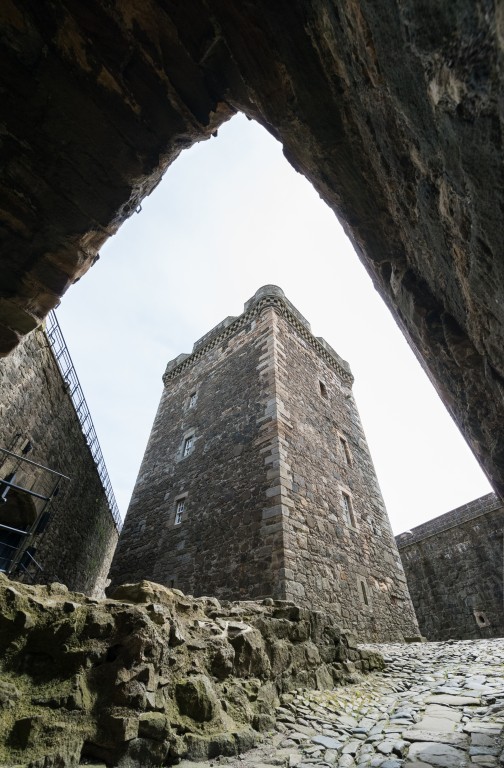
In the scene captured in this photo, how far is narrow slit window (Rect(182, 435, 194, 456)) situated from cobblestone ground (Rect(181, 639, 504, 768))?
21.5ft

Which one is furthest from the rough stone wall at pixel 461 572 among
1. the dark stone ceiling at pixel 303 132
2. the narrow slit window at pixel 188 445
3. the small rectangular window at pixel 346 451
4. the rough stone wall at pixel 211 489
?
the dark stone ceiling at pixel 303 132

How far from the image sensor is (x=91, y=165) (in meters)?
2.11

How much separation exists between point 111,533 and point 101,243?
51.5 feet

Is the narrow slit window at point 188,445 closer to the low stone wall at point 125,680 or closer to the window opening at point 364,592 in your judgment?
the window opening at point 364,592

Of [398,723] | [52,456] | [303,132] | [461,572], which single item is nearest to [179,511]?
[52,456]

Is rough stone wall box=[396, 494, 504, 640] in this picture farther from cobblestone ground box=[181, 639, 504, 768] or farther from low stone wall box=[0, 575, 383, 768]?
low stone wall box=[0, 575, 383, 768]

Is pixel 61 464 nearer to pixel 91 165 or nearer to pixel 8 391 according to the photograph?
pixel 8 391

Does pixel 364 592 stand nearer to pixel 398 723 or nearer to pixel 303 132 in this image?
pixel 398 723

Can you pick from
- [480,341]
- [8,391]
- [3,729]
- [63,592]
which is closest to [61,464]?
[8,391]

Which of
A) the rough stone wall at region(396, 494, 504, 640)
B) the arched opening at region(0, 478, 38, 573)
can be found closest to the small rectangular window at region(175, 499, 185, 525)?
the arched opening at region(0, 478, 38, 573)

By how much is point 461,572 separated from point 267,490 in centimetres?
941

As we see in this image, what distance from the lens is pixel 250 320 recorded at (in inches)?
462

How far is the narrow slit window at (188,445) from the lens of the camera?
10.1 metres

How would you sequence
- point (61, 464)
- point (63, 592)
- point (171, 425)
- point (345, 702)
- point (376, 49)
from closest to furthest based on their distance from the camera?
point (376, 49) < point (63, 592) < point (345, 702) < point (61, 464) < point (171, 425)
